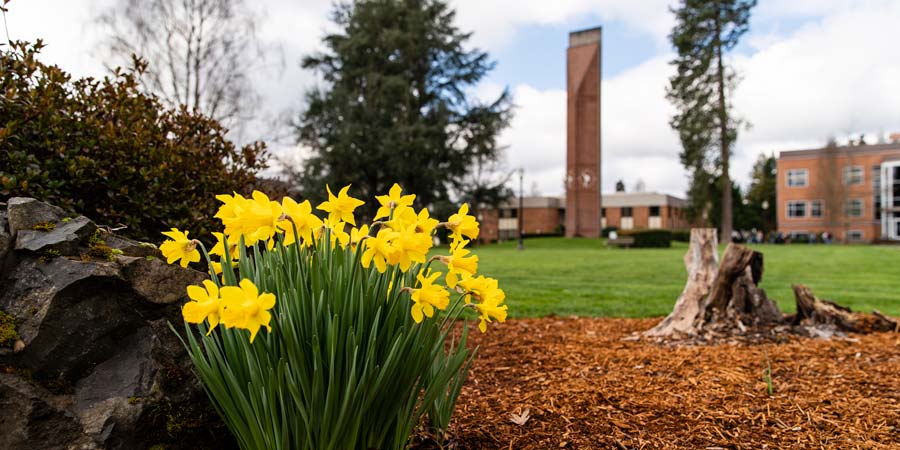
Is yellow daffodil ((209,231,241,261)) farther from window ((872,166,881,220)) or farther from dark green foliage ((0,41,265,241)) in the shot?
window ((872,166,881,220))

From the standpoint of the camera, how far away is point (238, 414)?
1.54m

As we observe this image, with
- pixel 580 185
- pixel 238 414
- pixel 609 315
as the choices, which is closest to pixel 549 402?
pixel 238 414

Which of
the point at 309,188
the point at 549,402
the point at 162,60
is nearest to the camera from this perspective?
the point at 549,402

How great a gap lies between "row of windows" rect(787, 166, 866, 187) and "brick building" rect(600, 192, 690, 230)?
1004 centimetres

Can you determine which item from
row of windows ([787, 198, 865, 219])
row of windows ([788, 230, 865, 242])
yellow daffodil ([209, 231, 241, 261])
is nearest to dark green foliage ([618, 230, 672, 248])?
row of windows ([788, 230, 865, 242])

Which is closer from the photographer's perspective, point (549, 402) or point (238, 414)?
point (238, 414)

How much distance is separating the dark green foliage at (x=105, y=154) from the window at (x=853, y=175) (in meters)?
54.9

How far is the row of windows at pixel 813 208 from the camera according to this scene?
46875mm

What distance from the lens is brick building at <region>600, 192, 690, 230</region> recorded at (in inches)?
2215

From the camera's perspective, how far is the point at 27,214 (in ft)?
5.72

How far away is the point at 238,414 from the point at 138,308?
0.50 m

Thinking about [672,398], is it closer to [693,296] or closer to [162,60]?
[693,296]

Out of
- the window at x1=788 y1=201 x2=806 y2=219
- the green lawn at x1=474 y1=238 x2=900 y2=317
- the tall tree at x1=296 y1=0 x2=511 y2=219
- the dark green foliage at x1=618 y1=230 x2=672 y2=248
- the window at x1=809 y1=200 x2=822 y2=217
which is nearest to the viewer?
the green lawn at x1=474 y1=238 x2=900 y2=317

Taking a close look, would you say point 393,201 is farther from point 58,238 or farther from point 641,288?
point 641,288
